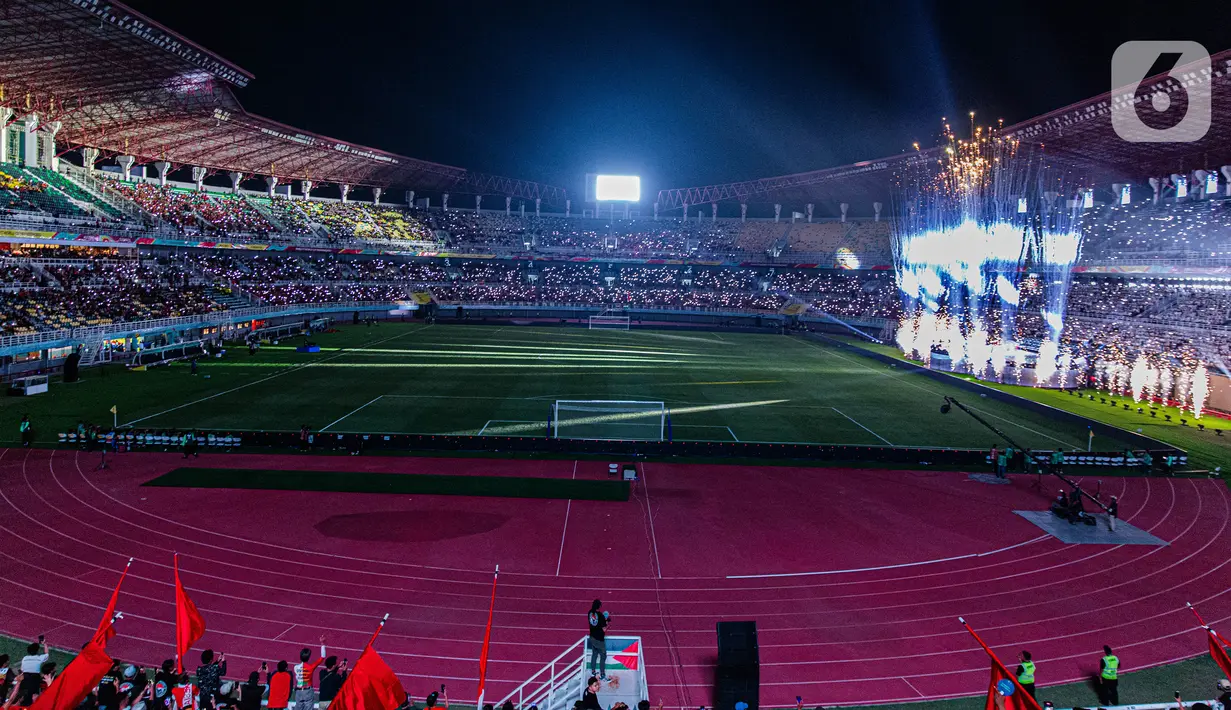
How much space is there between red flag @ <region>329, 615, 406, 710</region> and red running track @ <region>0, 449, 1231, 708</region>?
4126mm

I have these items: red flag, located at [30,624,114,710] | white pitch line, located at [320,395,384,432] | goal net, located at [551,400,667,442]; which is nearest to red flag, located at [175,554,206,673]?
red flag, located at [30,624,114,710]

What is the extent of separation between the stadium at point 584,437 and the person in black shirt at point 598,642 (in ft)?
0.15

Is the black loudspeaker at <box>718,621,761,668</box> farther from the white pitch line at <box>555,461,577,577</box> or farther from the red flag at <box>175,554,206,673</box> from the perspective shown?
the red flag at <box>175,554,206,673</box>

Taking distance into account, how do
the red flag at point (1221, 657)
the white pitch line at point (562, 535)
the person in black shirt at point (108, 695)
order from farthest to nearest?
the white pitch line at point (562, 535), the red flag at point (1221, 657), the person in black shirt at point (108, 695)

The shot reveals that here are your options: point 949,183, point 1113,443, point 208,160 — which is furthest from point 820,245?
point 208,160

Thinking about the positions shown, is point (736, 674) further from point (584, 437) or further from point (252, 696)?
point (584, 437)

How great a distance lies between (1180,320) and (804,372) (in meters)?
27.0

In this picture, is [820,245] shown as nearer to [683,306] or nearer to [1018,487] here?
[683,306]

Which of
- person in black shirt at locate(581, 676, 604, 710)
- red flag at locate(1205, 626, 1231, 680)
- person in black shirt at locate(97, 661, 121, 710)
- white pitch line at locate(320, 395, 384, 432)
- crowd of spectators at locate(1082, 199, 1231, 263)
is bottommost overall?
white pitch line at locate(320, 395, 384, 432)

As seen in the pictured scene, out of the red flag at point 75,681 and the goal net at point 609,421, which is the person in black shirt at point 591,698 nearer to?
the red flag at point 75,681

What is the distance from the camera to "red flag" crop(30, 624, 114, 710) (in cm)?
755

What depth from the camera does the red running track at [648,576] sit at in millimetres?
12688

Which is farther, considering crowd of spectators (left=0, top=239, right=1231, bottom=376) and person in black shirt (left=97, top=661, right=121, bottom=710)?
crowd of spectators (left=0, top=239, right=1231, bottom=376)

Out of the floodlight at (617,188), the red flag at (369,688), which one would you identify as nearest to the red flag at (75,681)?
the red flag at (369,688)
